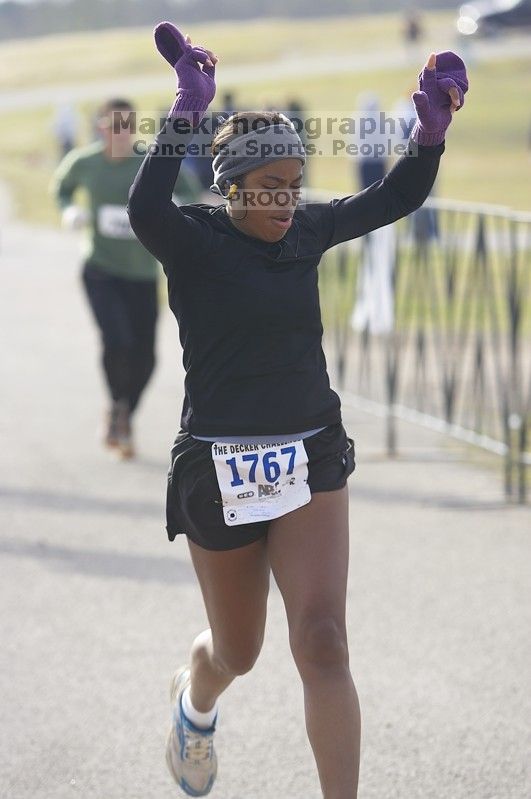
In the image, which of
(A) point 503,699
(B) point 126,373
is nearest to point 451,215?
(B) point 126,373

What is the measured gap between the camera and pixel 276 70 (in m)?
68.6

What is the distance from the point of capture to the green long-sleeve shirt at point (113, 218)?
333 inches

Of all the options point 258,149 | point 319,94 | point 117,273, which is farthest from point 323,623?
point 319,94

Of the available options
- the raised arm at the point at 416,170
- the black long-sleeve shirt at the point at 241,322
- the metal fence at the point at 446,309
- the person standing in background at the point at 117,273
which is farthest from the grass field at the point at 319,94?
the black long-sleeve shirt at the point at 241,322

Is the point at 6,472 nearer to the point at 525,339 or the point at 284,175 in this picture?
the point at 284,175

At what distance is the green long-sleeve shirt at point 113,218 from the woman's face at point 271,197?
15.8 feet

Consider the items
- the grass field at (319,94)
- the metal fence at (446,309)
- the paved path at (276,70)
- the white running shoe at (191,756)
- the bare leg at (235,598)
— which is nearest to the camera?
the bare leg at (235,598)

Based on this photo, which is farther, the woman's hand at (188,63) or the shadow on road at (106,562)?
the shadow on road at (106,562)

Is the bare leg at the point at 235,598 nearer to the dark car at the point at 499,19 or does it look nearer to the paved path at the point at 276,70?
the dark car at the point at 499,19

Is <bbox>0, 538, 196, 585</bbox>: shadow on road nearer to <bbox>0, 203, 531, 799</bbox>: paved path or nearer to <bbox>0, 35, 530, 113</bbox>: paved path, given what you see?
<bbox>0, 203, 531, 799</bbox>: paved path

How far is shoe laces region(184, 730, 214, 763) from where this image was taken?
4.02 m

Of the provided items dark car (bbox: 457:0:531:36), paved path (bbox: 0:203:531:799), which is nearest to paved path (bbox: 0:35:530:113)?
dark car (bbox: 457:0:531:36)

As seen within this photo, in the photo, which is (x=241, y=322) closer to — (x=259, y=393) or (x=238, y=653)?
(x=259, y=393)

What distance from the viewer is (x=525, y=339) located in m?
12.6
